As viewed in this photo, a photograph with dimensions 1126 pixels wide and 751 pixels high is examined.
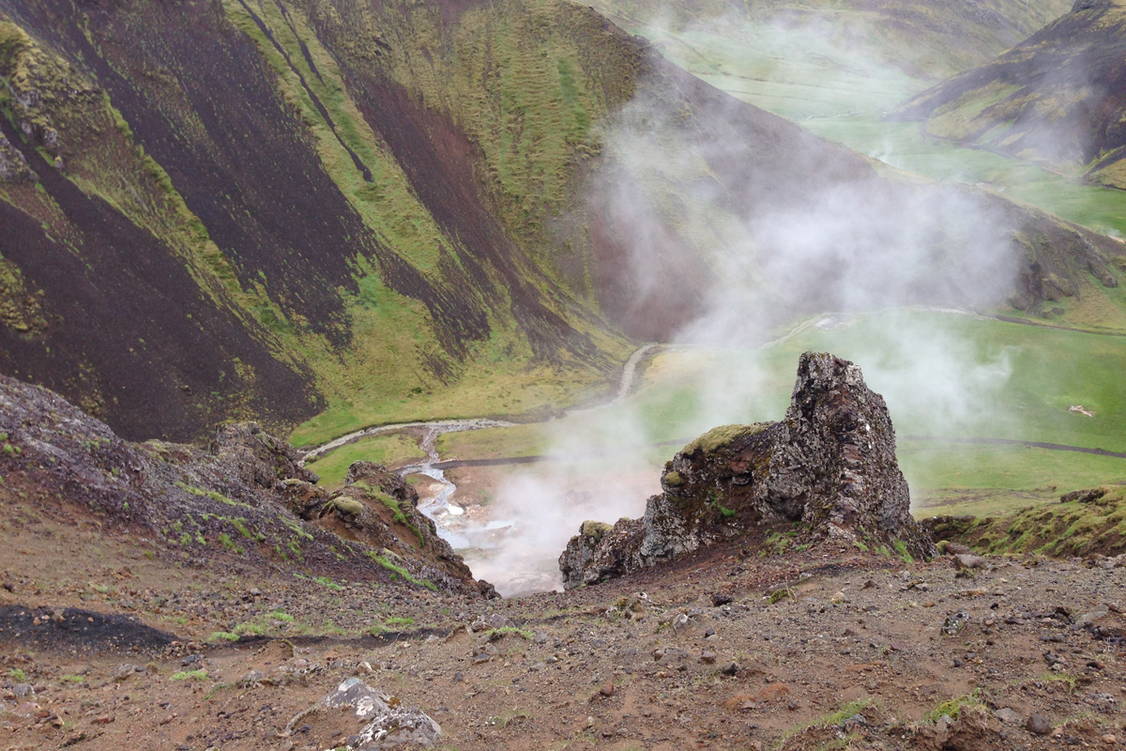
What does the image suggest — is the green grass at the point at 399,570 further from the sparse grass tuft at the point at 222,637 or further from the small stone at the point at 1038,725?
the small stone at the point at 1038,725

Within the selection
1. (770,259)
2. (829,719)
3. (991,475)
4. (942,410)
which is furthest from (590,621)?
(770,259)

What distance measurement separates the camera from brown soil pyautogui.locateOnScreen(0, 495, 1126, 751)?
382 inches

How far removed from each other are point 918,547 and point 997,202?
402 ft

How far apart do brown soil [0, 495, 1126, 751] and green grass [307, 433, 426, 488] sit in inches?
1774

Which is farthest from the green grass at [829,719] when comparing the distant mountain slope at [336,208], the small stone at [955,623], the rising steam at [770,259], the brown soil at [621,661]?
the rising steam at [770,259]

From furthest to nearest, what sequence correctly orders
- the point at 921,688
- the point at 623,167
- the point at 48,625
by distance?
the point at 623,167
the point at 48,625
the point at 921,688

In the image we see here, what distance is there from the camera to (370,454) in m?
68.8

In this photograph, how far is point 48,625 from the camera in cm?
1461

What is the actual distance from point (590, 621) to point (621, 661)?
4.95 m

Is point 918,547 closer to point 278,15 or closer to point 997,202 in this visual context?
point 278,15

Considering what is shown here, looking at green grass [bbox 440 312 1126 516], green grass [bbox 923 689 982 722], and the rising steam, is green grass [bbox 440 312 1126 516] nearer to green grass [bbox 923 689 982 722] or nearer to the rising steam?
the rising steam

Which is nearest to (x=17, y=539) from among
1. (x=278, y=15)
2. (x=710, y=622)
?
(x=710, y=622)

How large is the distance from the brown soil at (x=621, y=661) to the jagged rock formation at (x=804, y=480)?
99.6 inches

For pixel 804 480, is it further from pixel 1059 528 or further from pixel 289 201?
pixel 289 201
